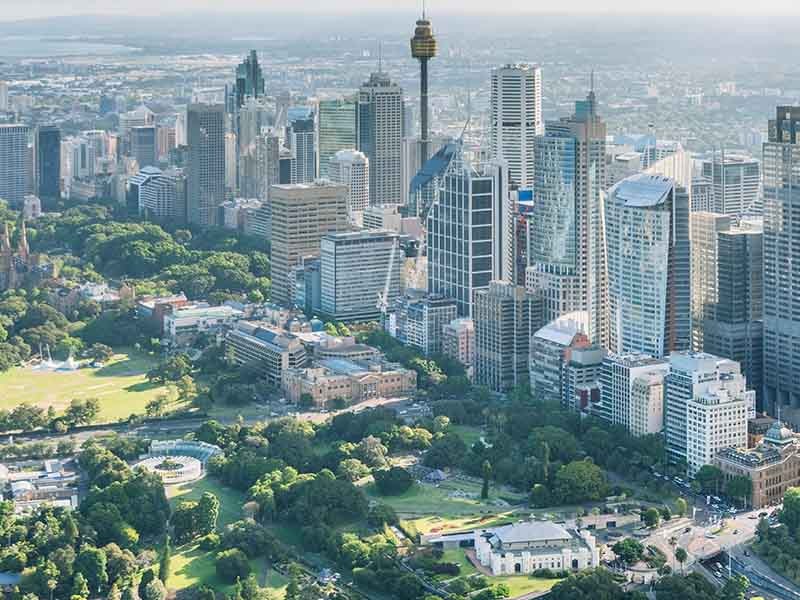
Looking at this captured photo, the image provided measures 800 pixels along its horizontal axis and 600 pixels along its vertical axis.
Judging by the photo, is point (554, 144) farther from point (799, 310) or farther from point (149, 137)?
point (149, 137)

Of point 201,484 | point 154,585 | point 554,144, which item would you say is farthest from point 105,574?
point 554,144

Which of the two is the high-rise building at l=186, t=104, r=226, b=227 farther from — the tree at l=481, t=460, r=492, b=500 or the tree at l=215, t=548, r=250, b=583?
Answer: the tree at l=215, t=548, r=250, b=583

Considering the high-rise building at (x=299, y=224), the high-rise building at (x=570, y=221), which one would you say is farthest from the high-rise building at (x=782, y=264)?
the high-rise building at (x=299, y=224)

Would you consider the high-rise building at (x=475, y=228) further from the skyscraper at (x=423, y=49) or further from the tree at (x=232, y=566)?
the tree at (x=232, y=566)

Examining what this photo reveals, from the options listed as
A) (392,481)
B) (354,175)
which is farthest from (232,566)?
(354,175)

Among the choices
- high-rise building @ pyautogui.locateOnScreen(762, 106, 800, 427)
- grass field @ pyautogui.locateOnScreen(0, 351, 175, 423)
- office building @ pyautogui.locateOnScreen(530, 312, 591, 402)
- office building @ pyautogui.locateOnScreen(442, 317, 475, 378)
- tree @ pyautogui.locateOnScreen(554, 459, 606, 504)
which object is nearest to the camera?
tree @ pyautogui.locateOnScreen(554, 459, 606, 504)

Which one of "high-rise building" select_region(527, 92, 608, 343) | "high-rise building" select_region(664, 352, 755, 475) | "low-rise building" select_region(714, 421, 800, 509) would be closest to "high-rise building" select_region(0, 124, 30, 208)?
"high-rise building" select_region(527, 92, 608, 343)

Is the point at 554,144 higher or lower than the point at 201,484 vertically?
higher
